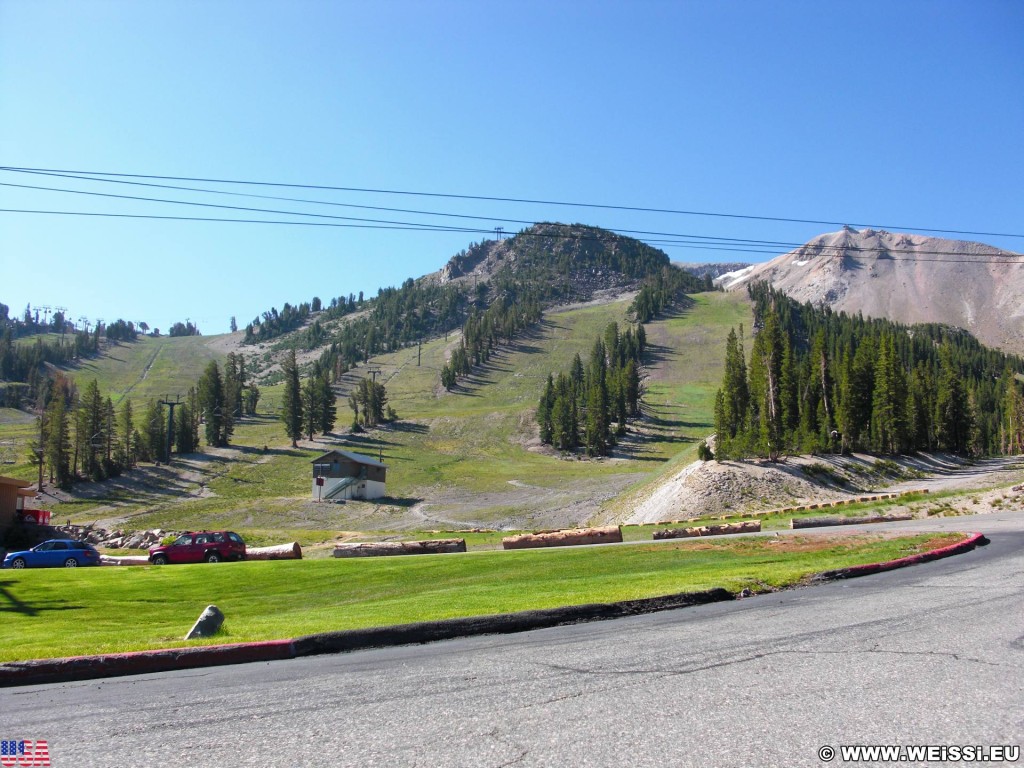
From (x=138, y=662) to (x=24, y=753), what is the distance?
12.4 ft

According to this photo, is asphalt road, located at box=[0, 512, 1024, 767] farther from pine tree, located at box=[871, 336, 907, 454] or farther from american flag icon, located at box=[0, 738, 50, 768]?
pine tree, located at box=[871, 336, 907, 454]

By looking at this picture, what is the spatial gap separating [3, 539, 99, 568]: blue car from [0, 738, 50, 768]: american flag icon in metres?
34.3

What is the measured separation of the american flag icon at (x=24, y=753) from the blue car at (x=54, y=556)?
34313 millimetres

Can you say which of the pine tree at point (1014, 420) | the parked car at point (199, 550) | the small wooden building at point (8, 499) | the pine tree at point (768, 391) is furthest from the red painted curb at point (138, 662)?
the pine tree at point (1014, 420)

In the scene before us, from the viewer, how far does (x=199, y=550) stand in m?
37.8

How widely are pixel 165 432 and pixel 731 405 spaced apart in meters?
102

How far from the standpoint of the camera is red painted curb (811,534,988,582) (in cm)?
1594

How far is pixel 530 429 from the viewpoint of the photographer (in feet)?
514

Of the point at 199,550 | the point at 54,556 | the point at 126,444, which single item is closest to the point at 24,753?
the point at 199,550

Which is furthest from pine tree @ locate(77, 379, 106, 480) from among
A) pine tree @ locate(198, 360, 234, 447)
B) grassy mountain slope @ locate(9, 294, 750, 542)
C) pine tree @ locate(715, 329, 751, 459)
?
pine tree @ locate(715, 329, 751, 459)

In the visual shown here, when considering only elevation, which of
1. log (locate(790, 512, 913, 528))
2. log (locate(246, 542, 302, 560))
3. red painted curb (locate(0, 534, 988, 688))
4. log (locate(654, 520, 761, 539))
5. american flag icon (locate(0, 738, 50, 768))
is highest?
american flag icon (locate(0, 738, 50, 768))

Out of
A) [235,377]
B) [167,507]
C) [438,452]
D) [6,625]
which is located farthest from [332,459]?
[235,377]

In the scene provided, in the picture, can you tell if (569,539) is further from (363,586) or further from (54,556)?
(54,556)

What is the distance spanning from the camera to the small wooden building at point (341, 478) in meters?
91.4
